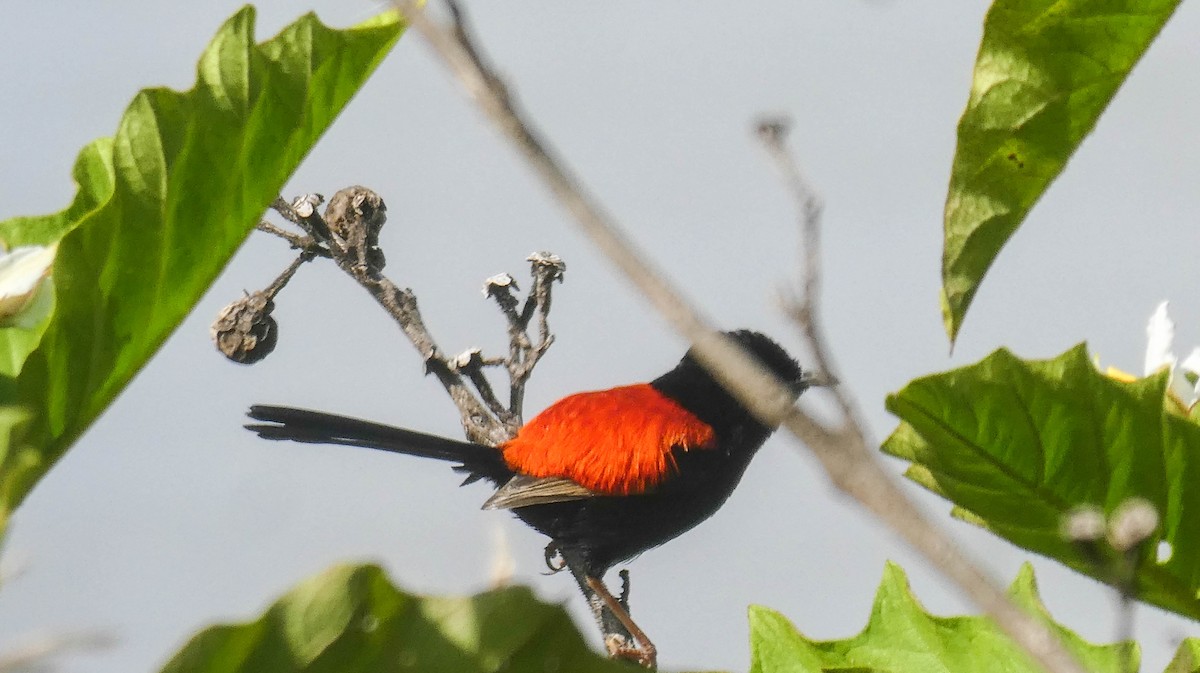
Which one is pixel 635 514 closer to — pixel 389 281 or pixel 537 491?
pixel 537 491

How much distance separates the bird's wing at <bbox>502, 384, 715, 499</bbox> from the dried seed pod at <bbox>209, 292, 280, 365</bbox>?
1465 millimetres

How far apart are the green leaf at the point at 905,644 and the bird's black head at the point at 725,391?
2.66 metres

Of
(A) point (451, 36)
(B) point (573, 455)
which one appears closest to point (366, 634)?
(A) point (451, 36)

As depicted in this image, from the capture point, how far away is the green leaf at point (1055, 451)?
4.17 ft

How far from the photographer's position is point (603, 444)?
4039 millimetres

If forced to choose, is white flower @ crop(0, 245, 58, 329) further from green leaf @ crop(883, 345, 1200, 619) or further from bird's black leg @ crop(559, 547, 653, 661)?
bird's black leg @ crop(559, 547, 653, 661)

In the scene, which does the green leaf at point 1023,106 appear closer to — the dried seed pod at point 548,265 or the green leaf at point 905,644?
the green leaf at point 905,644

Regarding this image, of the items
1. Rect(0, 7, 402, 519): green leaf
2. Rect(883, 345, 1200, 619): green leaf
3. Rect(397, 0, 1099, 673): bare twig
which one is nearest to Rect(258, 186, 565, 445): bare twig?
Rect(0, 7, 402, 519): green leaf

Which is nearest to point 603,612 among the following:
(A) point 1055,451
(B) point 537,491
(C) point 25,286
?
Answer: (B) point 537,491

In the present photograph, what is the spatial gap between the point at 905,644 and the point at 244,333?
141 cm

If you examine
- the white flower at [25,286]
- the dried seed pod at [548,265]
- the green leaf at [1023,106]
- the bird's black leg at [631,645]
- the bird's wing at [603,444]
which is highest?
the white flower at [25,286]

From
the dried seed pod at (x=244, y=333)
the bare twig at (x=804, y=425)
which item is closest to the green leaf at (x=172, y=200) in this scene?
the bare twig at (x=804, y=425)

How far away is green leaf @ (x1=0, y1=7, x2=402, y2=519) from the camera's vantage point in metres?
1.23

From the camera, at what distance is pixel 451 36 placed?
0.65 metres
